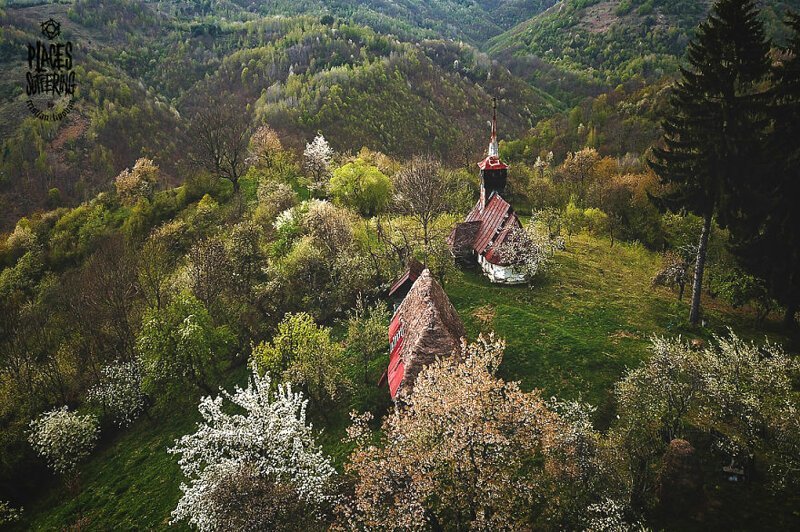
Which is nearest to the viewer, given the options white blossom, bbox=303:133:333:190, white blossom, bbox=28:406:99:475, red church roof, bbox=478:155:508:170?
white blossom, bbox=28:406:99:475

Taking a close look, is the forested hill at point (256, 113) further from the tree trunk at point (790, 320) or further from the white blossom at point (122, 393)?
the white blossom at point (122, 393)

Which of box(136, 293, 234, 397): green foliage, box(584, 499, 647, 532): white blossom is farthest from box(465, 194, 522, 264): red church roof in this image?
box(584, 499, 647, 532): white blossom

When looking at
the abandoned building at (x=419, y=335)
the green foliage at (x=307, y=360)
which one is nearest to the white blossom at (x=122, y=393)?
the green foliage at (x=307, y=360)

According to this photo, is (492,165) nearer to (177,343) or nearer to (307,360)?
(307,360)

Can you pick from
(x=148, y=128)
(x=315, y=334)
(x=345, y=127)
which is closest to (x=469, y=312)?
(x=315, y=334)

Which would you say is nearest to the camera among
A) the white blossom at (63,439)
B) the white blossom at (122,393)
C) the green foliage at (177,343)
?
the white blossom at (63,439)

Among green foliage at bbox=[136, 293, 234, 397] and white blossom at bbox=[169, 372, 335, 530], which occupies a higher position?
white blossom at bbox=[169, 372, 335, 530]

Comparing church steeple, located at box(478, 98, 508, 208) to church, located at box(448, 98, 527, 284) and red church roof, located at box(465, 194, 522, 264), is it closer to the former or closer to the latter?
church, located at box(448, 98, 527, 284)

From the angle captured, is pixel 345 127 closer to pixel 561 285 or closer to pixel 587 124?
pixel 587 124
